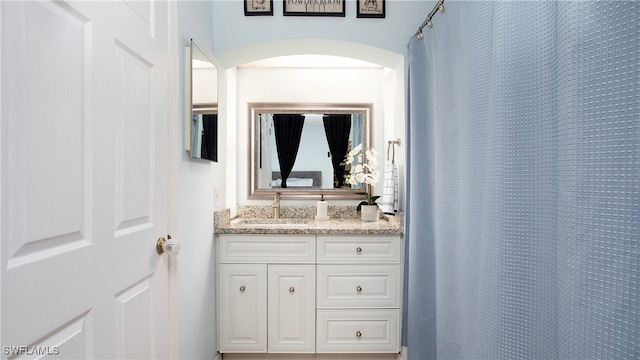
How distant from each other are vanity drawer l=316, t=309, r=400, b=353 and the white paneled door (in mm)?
1097

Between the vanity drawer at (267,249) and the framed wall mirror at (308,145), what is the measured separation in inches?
25.1

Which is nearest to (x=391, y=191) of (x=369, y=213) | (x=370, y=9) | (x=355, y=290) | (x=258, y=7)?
(x=369, y=213)

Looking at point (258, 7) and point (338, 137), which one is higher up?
point (258, 7)

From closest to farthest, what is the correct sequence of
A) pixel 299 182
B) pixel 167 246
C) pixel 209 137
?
pixel 167 246
pixel 209 137
pixel 299 182

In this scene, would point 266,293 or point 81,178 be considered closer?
point 81,178

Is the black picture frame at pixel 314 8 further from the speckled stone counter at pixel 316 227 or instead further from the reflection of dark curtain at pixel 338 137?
the speckled stone counter at pixel 316 227

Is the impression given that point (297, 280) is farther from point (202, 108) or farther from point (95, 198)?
point (95, 198)

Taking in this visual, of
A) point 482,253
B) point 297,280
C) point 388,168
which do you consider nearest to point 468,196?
point 482,253

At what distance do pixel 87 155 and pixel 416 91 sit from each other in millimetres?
1584

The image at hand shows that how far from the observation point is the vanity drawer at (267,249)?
2.13 metres

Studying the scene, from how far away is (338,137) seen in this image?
2725 mm

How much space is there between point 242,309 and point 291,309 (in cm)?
31

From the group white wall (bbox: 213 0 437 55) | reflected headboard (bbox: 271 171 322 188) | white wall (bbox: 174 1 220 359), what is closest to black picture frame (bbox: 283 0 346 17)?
white wall (bbox: 213 0 437 55)

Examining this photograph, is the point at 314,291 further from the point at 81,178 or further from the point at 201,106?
the point at 81,178
